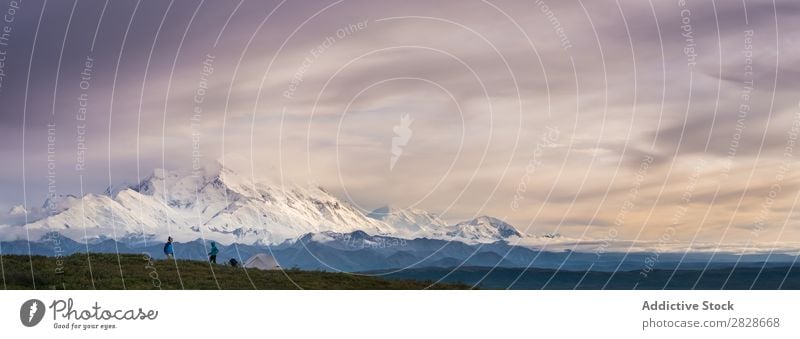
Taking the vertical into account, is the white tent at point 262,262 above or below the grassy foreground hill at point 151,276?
below

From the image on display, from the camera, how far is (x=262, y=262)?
82.4 m

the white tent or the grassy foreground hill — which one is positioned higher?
the grassy foreground hill

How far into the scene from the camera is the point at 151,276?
6756cm

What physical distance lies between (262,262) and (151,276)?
51.8ft

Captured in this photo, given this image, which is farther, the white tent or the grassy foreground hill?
the white tent

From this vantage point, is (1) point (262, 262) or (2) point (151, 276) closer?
(2) point (151, 276)

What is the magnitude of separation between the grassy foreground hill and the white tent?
3.56m

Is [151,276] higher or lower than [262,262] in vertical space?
higher

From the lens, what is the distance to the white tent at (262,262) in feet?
266

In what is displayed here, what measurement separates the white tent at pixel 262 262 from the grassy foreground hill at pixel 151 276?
3557mm

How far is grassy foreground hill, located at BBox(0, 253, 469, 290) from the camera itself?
64750 millimetres
